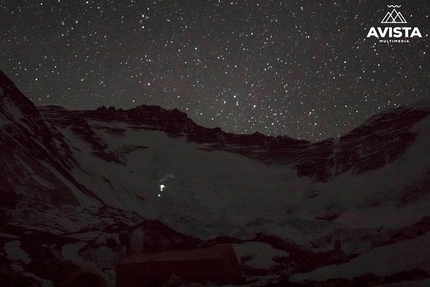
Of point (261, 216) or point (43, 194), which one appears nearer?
point (43, 194)

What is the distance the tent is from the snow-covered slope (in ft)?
7.80

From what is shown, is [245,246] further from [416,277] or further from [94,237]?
[416,277]

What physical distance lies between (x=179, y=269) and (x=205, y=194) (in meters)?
49.2

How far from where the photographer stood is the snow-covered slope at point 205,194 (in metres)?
45.0

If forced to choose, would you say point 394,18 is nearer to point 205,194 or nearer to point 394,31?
point 394,31

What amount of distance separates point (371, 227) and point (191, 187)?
34.5 m

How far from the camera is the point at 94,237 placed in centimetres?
4981

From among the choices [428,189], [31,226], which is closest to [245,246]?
[31,226]

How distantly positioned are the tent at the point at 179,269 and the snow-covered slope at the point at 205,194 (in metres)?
2.38

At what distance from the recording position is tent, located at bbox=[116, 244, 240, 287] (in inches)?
1387

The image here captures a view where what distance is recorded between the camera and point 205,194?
278 ft

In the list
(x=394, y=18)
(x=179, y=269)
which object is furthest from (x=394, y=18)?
(x=179, y=269)

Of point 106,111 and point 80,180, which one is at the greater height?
point 106,111

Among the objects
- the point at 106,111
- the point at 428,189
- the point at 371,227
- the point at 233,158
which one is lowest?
the point at 371,227
